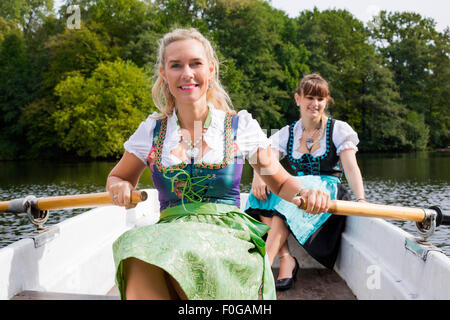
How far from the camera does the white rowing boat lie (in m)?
2.02

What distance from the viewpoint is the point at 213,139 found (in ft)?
6.30

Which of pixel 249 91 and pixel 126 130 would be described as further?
pixel 249 91

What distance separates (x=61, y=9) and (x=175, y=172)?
34.4 metres

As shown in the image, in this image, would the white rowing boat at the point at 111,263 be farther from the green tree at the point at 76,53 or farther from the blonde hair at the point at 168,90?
the green tree at the point at 76,53

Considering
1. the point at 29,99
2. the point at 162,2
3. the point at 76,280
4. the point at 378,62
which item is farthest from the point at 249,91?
the point at 76,280

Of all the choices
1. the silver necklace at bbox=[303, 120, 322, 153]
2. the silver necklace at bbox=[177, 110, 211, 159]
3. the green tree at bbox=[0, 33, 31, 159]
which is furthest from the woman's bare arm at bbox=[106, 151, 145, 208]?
the green tree at bbox=[0, 33, 31, 159]

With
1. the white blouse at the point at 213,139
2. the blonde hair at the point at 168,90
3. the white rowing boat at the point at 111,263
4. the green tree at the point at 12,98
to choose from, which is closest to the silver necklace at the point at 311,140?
the white rowing boat at the point at 111,263

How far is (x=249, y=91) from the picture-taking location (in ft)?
98.4

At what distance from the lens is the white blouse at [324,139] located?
3282 mm

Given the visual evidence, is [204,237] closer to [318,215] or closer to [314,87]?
[318,215]

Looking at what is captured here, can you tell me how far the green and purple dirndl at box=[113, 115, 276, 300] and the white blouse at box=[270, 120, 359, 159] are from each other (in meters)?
1.39

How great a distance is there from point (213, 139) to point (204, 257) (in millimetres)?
690

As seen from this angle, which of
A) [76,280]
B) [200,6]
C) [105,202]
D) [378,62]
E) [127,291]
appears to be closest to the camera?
[127,291]
